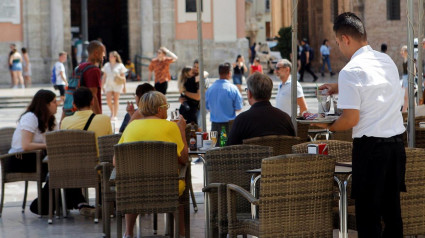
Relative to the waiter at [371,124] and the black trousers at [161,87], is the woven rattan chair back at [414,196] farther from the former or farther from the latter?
the black trousers at [161,87]

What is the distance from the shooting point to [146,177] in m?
7.73

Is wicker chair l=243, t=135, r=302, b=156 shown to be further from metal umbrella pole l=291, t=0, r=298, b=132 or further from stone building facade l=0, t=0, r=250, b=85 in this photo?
stone building facade l=0, t=0, r=250, b=85

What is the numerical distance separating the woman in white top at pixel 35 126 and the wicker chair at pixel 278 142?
2842 mm

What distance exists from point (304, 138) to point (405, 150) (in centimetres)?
397

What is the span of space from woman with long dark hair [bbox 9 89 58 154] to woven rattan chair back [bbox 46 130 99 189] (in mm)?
563

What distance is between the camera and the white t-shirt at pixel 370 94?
5949mm

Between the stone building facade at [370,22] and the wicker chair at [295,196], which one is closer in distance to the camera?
the wicker chair at [295,196]

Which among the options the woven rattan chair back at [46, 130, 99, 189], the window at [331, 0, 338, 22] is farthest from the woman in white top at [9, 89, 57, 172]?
the window at [331, 0, 338, 22]

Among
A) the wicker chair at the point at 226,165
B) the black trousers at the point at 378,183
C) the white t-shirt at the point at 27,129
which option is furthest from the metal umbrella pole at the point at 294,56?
the black trousers at the point at 378,183

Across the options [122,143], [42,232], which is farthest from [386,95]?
[42,232]

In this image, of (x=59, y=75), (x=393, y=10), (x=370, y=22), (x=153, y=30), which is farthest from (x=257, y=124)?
(x=393, y=10)

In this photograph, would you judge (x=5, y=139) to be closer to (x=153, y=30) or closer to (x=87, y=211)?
(x=87, y=211)

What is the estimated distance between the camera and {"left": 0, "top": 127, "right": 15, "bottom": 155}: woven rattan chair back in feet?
33.4

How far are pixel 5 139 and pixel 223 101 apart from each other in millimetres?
3739
